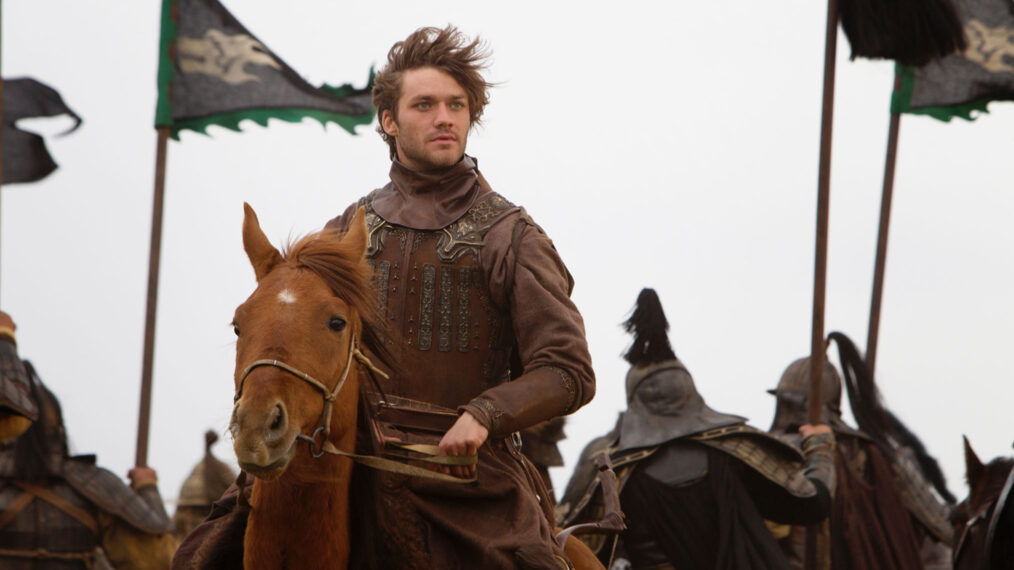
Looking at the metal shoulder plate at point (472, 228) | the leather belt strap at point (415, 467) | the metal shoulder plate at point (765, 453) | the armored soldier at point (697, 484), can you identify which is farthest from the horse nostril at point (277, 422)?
the metal shoulder plate at point (765, 453)

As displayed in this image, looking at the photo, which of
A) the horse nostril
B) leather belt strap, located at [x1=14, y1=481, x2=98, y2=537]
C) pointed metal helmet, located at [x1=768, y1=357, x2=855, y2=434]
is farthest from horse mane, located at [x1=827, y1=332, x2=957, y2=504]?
the horse nostril

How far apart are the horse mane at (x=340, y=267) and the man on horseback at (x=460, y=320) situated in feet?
0.55

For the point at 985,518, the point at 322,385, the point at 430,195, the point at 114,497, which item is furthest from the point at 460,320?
the point at 114,497

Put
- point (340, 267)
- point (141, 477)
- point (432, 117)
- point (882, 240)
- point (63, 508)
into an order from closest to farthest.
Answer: point (340, 267)
point (432, 117)
point (63, 508)
point (141, 477)
point (882, 240)

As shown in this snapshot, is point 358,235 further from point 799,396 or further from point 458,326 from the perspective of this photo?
point 799,396

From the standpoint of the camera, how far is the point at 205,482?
1670 centimetres

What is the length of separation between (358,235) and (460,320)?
1.82ft

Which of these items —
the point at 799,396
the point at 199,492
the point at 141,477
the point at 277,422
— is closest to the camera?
the point at 277,422

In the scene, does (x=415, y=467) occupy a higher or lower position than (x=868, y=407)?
higher

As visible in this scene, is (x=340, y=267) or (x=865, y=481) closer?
(x=340, y=267)

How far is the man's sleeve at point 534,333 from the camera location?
4.05m

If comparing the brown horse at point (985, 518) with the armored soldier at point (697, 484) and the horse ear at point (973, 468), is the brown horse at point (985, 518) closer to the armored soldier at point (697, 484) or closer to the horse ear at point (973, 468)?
the horse ear at point (973, 468)

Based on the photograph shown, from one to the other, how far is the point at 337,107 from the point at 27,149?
2.18 metres

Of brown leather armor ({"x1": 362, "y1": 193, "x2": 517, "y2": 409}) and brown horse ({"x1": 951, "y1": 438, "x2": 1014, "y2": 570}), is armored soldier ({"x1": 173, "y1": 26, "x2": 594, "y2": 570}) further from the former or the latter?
brown horse ({"x1": 951, "y1": 438, "x2": 1014, "y2": 570})
